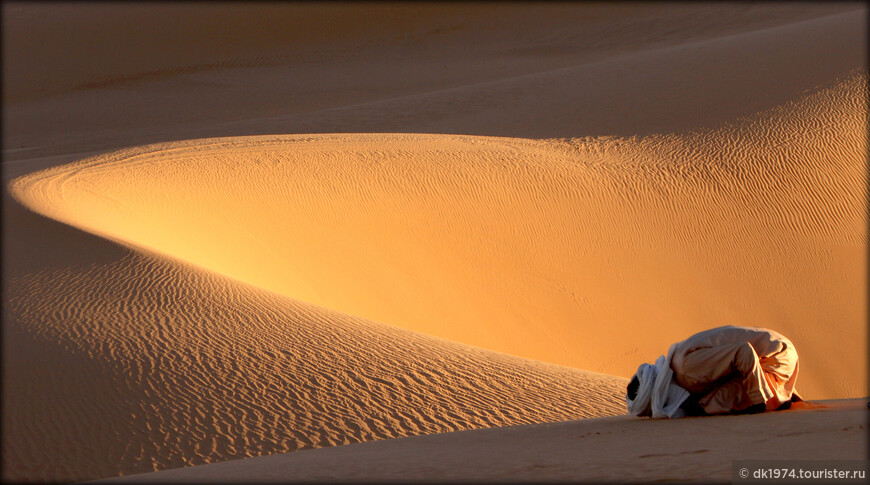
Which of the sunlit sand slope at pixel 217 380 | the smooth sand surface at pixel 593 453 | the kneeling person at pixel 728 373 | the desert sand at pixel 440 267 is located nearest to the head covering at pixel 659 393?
the kneeling person at pixel 728 373

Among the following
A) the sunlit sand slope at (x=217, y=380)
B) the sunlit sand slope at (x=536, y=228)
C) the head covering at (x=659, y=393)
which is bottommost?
the sunlit sand slope at (x=217, y=380)

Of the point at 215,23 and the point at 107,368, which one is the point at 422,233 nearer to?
the point at 107,368

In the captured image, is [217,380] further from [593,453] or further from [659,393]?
[593,453]

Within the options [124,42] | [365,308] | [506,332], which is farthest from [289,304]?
[124,42]

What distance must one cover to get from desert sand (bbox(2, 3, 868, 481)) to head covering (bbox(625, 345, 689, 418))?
253mm

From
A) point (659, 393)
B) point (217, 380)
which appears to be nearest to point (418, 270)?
point (217, 380)

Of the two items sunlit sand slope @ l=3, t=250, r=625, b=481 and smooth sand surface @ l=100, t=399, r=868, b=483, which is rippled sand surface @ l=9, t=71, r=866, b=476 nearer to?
sunlit sand slope @ l=3, t=250, r=625, b=481

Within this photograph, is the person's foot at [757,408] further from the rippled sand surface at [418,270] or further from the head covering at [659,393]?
the rippled sand surface at [418,270]

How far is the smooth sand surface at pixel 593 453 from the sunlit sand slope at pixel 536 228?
5503 millimetres

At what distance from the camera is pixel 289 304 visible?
310 inches

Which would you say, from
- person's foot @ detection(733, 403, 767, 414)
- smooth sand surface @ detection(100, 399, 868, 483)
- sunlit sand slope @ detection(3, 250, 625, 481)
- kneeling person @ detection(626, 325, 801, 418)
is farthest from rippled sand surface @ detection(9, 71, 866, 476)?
person's foot @ detection(733, 403, 767, 414)

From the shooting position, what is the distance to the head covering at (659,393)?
4.65 meters

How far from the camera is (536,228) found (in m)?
12.2

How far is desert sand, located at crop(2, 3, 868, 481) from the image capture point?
5.41 m
